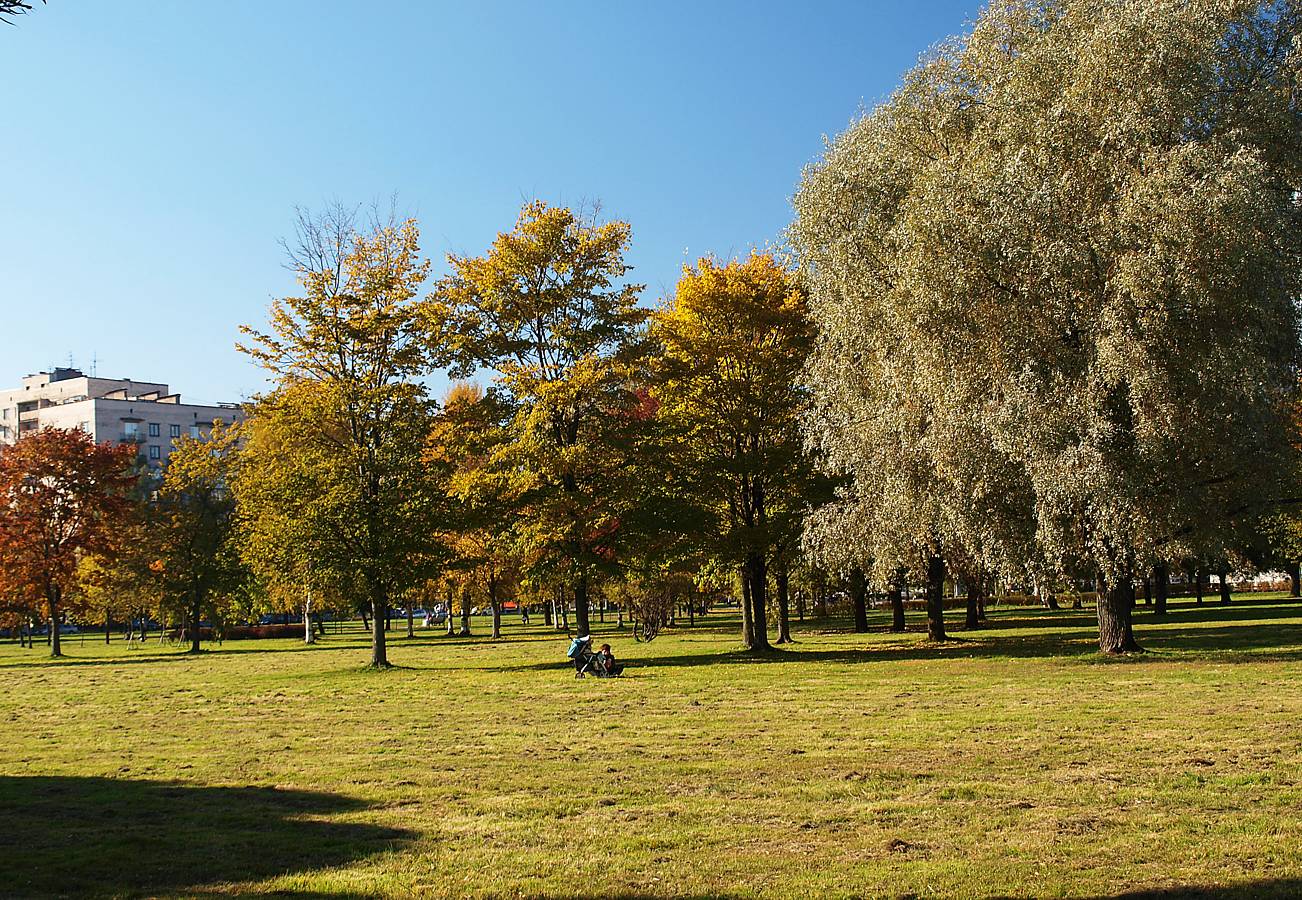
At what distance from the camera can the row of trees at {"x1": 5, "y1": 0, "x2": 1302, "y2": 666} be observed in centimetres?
2666

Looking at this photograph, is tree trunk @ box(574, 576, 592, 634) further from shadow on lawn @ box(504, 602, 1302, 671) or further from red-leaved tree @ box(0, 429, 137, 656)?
red-leaved tree @ box(0, 429, 137, 656)

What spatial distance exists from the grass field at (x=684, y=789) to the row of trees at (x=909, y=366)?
18.7 feet

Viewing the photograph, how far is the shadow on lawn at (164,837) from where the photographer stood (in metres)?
9.42

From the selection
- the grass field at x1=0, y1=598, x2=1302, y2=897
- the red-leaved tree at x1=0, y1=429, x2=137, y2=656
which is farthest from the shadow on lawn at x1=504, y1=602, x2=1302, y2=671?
the red-leaved tree at x1=0, y1=429, x2=137, y2=656

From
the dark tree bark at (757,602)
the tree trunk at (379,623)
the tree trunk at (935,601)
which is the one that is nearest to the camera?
the tree trunk at (379,623)

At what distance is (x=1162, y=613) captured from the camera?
60.1 meters

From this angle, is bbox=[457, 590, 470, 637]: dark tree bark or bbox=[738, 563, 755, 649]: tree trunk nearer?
bbox=[738, 563, 755, 649]: tree trunk

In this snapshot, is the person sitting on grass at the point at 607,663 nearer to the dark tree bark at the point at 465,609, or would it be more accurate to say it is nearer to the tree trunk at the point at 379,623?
the tree trunk at the point at 379,623

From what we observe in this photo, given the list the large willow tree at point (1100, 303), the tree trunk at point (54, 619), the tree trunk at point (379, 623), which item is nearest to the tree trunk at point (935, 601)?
the large willow tree at point (1100, 303)

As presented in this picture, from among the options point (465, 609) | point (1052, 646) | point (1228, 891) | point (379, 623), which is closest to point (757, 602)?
point (1052, 646)

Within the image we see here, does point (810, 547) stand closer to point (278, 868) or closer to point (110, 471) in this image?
point (278, 868)

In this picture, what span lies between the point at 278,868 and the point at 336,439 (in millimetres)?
Result: 30277

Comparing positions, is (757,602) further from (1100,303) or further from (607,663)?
(1100,303)

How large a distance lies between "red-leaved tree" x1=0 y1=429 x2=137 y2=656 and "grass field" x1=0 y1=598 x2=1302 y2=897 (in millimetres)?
33457
